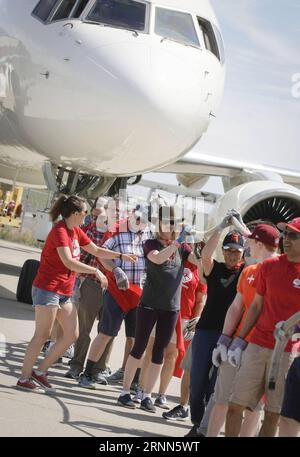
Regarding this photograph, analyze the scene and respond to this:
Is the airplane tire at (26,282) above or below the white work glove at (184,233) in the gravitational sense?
below

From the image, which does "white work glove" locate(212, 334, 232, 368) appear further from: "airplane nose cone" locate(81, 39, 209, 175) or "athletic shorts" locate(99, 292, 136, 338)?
"airplane nose cone" locate(81, 39, 209, 175)

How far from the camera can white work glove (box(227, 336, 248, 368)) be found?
636 cm

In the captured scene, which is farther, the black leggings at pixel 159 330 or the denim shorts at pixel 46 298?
the black leggings at pixel 159 330

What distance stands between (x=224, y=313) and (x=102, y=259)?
1733 millimetres

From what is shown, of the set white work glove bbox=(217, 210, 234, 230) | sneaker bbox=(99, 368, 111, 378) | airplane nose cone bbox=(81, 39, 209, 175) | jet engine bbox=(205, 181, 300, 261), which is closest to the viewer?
white work glove bbox=(217, 210, 234, 230)

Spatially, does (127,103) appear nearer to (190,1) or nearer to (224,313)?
(190,1)

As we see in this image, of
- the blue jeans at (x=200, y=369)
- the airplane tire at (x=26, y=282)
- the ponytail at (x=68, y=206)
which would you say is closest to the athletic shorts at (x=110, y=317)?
the ponytail at (x=68, y=206)

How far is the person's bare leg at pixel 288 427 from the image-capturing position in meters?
5.78

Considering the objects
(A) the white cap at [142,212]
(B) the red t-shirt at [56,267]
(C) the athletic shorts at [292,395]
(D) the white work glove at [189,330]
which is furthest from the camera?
(A) the white cap at [142,212]

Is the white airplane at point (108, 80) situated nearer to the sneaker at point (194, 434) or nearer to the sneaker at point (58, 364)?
the sneaker at point (58, 364)

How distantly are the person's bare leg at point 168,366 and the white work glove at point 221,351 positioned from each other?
224 cm

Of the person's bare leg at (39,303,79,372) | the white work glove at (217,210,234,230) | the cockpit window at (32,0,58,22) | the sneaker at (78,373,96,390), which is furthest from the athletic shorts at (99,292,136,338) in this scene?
the cockpit window at (32,0,58,22)

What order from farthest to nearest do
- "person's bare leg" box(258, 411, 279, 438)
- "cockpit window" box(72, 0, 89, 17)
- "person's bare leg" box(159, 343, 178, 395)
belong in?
"cockpit window" box(72, 0, 89, 17) < "person's bare leg" box(159, 343, 178, 395) < "person's bare leg" box(258, 411, 279, 438)

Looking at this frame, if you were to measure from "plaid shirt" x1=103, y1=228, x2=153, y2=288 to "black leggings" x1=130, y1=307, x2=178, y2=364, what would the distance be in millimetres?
956
